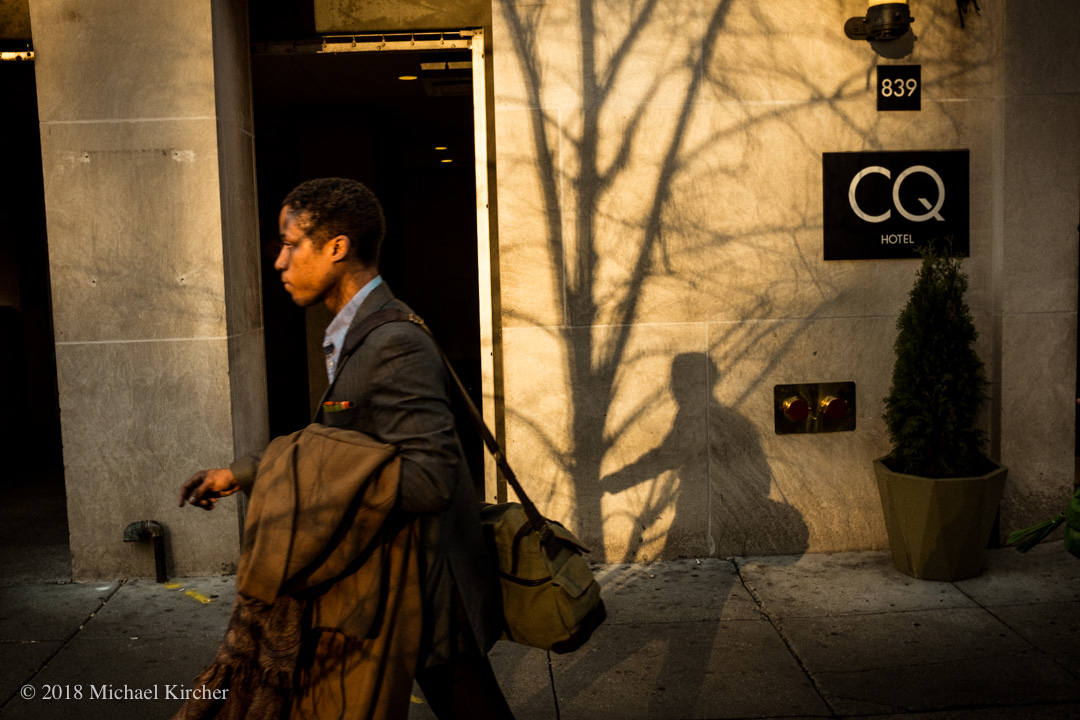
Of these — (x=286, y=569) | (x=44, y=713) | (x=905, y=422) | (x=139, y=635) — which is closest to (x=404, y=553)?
(x=286, y=569)

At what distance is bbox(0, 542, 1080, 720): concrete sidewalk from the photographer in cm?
396

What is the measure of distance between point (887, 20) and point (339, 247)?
411 centimetres

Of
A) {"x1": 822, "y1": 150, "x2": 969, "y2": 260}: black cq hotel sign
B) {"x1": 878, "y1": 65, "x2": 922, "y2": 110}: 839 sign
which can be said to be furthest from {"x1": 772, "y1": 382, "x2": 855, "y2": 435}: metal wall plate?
{"x1": 878, "y1": 65, "x2": 922, "y2": 110}: 839 sign

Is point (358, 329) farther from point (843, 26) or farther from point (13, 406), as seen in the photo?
point (13, 406)

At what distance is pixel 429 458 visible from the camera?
2277 mm

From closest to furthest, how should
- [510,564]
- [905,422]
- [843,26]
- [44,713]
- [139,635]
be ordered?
[510,564], [44,713], [139,635], [905,422], [843,26]

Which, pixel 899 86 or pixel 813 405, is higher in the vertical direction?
pixel 899 86

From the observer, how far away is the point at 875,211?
5711mm

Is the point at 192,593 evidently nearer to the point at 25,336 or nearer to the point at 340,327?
the point at 340,327

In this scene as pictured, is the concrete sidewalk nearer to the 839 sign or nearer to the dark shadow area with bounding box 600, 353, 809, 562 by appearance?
the dark shadow area with bounding box 600, 353, 809, 562

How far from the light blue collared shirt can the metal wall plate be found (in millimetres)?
3732

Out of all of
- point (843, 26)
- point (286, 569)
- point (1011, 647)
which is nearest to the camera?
point (286, 569)

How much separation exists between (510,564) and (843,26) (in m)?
4.35

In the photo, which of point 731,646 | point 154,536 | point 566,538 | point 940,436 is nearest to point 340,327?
point 566,538
